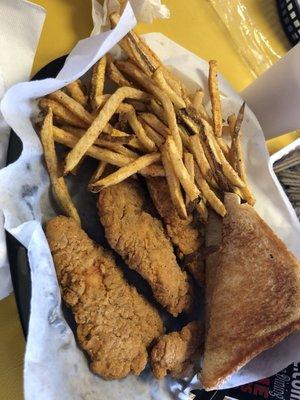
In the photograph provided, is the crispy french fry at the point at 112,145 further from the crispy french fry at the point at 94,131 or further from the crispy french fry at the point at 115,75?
the crispy french fry at the point at 115,75

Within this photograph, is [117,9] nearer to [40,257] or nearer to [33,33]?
[33,33]

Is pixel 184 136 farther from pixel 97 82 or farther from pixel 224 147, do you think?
pixel 97 82

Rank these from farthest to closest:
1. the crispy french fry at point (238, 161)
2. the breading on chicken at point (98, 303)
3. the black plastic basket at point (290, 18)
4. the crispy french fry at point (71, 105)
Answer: the black plastic basket at point (290, 18) < the crispy french fry at point (238, 161) < the crispy french fry at point (71, 105) < the breading on chicken at point (98, 303)

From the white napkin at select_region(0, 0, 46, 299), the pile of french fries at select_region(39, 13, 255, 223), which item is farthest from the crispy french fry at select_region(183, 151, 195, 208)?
the white napkin at select_region(0, 0, 46, 299)

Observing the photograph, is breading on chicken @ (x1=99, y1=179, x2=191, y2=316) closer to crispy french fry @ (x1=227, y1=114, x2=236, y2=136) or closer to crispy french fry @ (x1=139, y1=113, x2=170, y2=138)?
crispy french fry @ (x1=139, y1=113, x2=170, y2=138)

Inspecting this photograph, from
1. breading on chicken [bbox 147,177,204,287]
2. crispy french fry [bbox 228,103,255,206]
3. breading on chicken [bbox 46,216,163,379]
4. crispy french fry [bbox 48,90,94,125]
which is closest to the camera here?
breading on chicken [bbox 46,216,163,379]

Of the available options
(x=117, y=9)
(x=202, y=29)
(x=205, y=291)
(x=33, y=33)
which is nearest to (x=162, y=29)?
(x=202, y=29)

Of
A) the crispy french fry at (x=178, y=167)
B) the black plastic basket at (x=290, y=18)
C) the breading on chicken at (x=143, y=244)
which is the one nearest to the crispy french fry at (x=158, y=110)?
the crispy french fry at (x=178, y=167)
